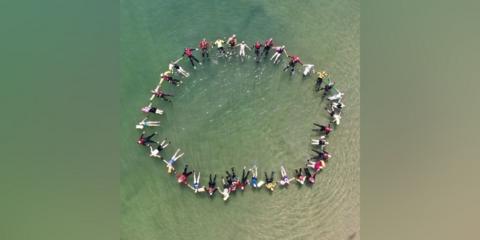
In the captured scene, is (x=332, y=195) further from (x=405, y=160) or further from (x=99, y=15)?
(x=99, y=15)

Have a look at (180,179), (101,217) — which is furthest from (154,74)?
(101,217)

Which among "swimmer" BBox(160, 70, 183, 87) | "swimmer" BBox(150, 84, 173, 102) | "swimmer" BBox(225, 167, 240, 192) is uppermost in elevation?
"swimmer" BBox(160, 70, 183, 87)

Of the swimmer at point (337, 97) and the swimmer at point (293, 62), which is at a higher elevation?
the swimmer at point (293, 62)

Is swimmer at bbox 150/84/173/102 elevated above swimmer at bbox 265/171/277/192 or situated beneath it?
elevated above

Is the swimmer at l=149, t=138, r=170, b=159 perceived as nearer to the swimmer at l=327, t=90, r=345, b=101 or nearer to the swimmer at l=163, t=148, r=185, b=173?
the swimmer at l=163, t=148, r=185, b=173

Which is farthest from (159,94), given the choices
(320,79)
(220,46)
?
(320,79)

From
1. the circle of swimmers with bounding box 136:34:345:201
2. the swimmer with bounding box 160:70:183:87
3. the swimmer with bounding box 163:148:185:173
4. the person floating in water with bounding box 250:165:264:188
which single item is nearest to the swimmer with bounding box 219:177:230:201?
the circle of swimmers with bounding box 136:34:345:201

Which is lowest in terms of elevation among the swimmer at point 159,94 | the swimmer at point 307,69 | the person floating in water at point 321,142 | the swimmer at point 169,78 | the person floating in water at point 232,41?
the person floating in water at point 321,142

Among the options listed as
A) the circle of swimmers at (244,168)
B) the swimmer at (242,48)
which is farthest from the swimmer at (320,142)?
the swimmer at (242,48)

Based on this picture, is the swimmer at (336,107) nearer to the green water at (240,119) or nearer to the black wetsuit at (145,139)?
the green water at (240,119)
